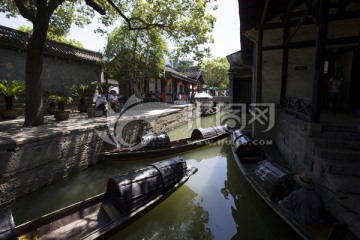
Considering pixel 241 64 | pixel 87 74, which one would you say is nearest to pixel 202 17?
pixel 241 64

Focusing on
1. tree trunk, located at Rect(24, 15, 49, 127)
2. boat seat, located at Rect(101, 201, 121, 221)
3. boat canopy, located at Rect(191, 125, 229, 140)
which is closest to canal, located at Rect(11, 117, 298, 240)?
boat seat, located at Rect(101, 201, 121, 221)

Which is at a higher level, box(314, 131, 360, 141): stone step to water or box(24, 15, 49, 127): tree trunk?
box(24, 15, 49, 127): tree trunk

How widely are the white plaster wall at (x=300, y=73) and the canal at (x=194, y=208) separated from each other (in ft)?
15.7

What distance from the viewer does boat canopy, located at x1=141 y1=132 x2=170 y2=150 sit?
8867 millimetres

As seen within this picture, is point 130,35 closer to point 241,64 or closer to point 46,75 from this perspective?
point 46,75

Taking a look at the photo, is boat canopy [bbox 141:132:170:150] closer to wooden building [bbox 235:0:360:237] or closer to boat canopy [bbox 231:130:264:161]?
boat canopy [bbox 231:130:264:161]

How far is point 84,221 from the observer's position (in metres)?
4.21

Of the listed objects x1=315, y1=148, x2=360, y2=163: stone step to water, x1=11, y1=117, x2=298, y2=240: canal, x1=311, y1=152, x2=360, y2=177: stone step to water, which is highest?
x1=315, y1=148, x2=360, y2=163: stone step to water

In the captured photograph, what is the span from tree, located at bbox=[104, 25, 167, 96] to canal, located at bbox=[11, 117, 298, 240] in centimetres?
918

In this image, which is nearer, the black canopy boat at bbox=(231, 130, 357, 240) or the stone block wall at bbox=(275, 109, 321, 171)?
the black canopy boat at bbox=(231, 130, 357, 240)

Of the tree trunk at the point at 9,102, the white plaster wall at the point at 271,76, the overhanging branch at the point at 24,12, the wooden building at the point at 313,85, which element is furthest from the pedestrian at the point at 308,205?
the tree trunk at the point at 9,102

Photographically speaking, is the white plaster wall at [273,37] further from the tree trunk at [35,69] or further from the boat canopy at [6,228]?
the boat canopy at [6,228]

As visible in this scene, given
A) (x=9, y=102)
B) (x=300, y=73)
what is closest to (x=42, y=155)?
(x=9, y=102)

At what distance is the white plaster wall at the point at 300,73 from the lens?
9.37 metres
